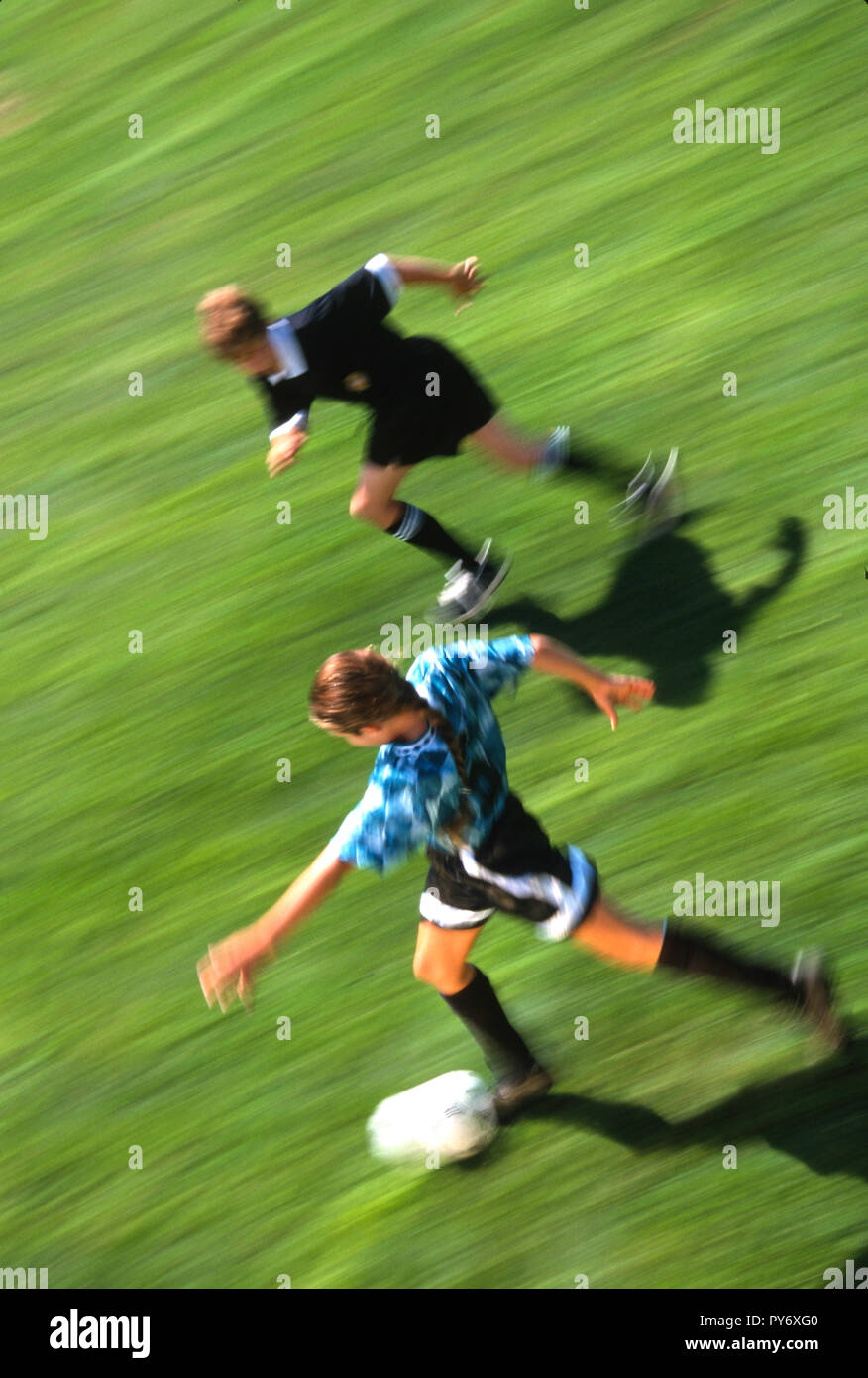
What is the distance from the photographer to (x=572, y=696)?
217 inches

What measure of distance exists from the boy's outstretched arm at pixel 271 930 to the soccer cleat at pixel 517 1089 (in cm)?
122

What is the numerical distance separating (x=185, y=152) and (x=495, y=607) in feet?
11.2

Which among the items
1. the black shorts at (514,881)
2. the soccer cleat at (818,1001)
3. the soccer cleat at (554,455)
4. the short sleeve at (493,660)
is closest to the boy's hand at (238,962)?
the black shorts at (514,881)

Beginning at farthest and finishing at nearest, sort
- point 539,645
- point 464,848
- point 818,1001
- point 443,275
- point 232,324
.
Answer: point 443,275
point 232,324
point 818,1001
point 539,645
point 464,848

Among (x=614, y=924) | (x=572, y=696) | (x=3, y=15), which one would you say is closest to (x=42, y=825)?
(x=572, y=696)

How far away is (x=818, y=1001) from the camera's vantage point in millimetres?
4570

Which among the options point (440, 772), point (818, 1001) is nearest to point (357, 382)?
point (440, 772)

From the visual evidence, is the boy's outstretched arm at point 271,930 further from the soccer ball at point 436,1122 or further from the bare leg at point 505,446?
the bare leg at point 505,446

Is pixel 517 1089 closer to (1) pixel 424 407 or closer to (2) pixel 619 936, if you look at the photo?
(2) pixel 619 936

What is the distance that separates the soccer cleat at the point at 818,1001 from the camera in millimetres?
4551

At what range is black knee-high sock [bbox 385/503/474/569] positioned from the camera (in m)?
5.63

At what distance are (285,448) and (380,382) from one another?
467 millimetres

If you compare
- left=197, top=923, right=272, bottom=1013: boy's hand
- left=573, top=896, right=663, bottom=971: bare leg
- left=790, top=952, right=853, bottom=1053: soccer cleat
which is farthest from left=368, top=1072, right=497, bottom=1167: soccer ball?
left=197, top=923, right=272, bottom=1013: boy's hand

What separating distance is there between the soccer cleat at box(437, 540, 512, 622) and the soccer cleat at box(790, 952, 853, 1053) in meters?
1.92
